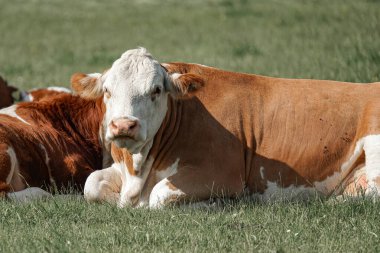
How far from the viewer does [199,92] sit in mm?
8633

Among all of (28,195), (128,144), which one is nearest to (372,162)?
(128,144)

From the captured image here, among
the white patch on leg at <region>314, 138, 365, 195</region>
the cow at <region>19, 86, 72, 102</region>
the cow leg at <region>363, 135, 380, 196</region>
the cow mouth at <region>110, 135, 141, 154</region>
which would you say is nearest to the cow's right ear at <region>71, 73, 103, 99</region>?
the cow mouth at <region>110, 135, 141, 154</region>

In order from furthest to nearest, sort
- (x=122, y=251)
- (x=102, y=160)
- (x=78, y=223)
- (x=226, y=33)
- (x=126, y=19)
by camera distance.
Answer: (x=126, y=19), (x=226, y=33), (x=102, y=160), (x=78, y=223), (x=122, y=251)

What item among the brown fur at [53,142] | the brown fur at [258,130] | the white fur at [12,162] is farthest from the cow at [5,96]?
the brown fur at [258,130]

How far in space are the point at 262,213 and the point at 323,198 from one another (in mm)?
1030

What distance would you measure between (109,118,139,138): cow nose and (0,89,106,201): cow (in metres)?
1.25

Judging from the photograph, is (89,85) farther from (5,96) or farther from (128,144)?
(5,96)

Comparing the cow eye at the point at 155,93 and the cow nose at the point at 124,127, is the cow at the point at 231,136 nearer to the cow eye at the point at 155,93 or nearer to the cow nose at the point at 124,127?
the cow eye at the point at 155,93

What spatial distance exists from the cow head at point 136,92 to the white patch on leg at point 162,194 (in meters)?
0.40

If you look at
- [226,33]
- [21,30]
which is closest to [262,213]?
[226,33]

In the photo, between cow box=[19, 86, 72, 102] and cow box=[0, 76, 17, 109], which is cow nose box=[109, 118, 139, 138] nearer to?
cow box=[19, 86, 72, 102]

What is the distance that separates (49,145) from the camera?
9172 millimetres

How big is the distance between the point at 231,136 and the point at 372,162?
1306 millimetres

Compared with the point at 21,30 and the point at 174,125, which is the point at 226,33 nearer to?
the point at 21,30
